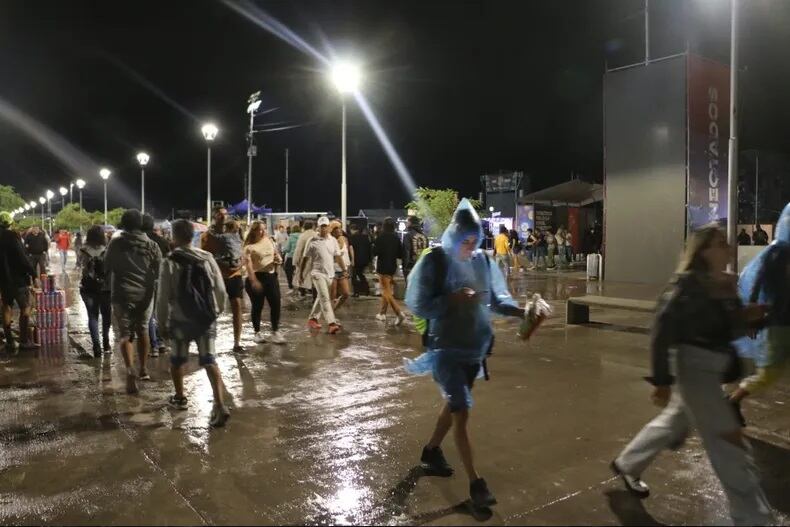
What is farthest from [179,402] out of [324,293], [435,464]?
[324,293]

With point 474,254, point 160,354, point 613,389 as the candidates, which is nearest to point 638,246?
point 613,389

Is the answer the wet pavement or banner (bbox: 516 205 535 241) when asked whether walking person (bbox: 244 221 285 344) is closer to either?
the wet pavement

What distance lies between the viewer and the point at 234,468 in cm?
443

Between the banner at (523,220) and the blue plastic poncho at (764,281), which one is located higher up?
the banner at (523,220)

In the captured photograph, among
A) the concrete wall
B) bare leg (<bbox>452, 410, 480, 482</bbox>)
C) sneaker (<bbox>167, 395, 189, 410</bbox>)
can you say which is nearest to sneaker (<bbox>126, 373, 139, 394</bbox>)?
sneaker (<bbox>167, 395, 189, 410</bbox>)

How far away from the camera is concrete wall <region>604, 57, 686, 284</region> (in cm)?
1728

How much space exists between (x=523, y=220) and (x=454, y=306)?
26.2 meters

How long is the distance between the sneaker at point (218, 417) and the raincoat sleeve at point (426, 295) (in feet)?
7.56

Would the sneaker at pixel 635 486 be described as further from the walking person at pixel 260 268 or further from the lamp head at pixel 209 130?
the lamp head at pixel 209 130

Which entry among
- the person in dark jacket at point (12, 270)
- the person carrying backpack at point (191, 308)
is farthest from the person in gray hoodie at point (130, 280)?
the person in dark jacket at point (12, 270)

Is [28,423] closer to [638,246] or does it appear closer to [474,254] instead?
[474,254]

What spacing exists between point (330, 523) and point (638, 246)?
16.2m

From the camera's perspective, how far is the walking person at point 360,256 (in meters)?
14.4

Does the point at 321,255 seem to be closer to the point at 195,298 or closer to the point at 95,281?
the point at 95,281
